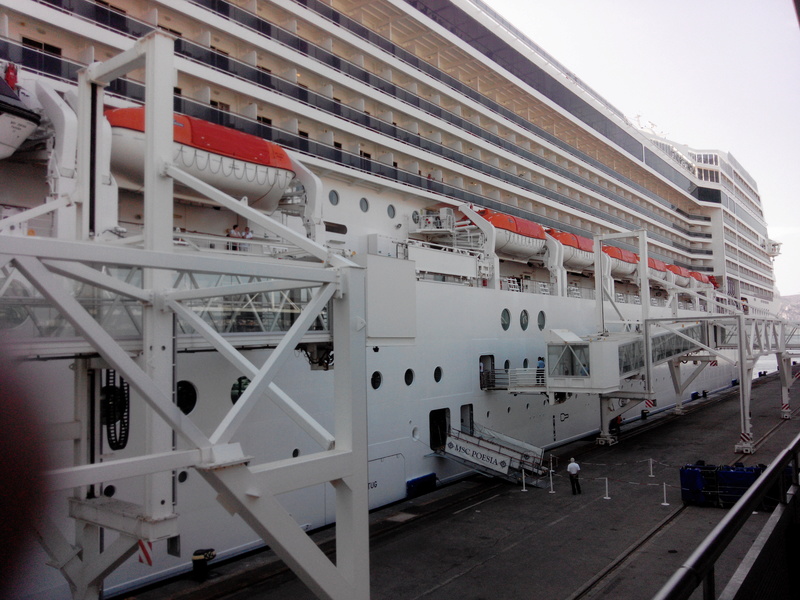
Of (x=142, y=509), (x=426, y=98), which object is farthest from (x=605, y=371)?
(x=142, y=509)

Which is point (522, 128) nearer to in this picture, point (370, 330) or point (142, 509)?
point (370, 330)

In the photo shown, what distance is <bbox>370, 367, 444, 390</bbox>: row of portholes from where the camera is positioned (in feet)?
45.4

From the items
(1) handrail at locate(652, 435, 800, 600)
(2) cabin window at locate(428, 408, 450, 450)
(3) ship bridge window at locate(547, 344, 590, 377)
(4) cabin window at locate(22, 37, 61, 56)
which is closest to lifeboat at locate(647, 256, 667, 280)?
(3) ship bridge window at locate(547, 344, 590, 377)

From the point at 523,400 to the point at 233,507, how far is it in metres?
15.3

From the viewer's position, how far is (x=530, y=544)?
11.4m

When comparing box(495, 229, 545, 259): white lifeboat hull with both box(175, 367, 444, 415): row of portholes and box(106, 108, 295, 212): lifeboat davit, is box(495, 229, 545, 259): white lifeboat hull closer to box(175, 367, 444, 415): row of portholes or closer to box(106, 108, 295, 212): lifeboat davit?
box(106, 108, 295, 212): lifeboat davit

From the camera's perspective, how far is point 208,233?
536 inches

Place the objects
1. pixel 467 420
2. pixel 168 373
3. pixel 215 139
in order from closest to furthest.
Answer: pixel 168 373 → pixel 215 139 → pixel 467 420

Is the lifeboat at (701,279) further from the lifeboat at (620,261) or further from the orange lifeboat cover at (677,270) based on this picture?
the lifeboat at (620,261)

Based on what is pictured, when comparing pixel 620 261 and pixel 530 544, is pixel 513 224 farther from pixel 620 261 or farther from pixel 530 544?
pixel 530 544

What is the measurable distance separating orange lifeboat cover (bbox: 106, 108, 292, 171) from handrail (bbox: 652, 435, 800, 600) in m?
11.6

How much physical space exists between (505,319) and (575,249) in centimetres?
909

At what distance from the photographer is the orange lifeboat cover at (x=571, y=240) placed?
26.1 m

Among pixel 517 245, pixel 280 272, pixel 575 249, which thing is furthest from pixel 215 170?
pixel 575 249
